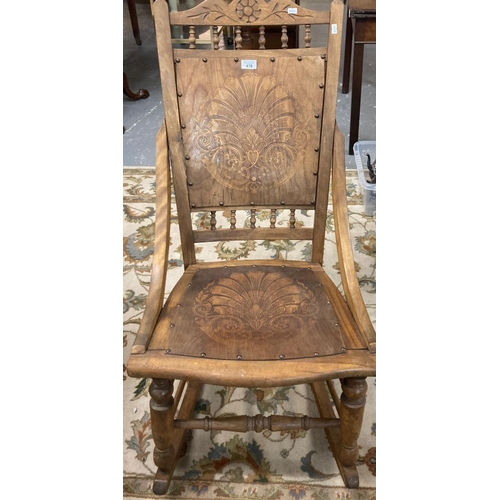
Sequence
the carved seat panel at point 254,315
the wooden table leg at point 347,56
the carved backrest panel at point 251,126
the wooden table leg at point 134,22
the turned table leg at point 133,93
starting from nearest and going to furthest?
the carved seat panel at point 254,315 < the carved backrest panel at point 251,126 < the wooden table leg at point 347,56 < the turned table leg at point 133,93 < the wooden table leg at point 134,22

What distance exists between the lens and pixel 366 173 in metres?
2.51

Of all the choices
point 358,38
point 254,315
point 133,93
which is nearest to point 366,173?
point 358,38

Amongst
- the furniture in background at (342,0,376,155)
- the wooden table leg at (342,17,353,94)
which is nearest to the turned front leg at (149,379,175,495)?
the furniture in background at (342,0,376,155)

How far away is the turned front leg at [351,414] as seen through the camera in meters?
1.15

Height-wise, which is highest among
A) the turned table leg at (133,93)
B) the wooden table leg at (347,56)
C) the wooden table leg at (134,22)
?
the wooden table leg at (134,22)

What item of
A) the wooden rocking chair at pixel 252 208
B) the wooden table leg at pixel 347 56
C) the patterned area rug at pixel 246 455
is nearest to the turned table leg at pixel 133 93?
the wooden table leg at pixel 347 56

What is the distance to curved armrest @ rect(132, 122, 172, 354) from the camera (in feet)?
3.79

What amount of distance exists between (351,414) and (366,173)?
5.22 ft

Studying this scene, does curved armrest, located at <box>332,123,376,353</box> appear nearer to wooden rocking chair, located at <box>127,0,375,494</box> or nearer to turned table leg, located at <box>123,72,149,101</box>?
wooden rocking chair, located at <box>127,0,375,494</box>

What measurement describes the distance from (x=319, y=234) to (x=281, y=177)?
21 centimetres

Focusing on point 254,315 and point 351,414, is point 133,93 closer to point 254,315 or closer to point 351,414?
point 254,315

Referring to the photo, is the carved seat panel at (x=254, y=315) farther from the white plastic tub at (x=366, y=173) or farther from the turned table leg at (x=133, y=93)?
the turned table leg at (x=133, y=93)

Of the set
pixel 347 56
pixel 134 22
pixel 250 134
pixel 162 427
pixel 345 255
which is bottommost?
pixel 162 427

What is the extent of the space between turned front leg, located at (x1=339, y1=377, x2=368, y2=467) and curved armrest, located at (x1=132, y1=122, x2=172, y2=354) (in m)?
0.49
